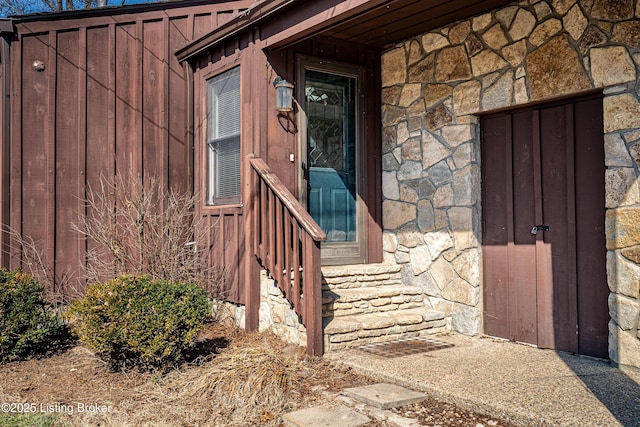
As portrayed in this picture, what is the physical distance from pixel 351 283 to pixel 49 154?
3.28 meters

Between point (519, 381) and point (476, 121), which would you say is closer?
point (519, 381)

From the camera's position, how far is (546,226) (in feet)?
13.8

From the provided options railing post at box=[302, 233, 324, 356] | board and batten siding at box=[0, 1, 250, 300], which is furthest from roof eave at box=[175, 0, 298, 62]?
railing post at box=[302, 233, 324, 356]

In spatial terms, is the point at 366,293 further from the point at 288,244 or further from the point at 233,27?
the point at 233,27

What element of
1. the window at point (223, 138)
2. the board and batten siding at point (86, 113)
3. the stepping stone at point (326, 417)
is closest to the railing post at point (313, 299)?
the stepping stone at point (326, 417)

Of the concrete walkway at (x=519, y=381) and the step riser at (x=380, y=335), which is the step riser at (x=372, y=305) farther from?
the concrete walkway at (x=519, y=381)

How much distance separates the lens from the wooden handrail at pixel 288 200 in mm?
4031

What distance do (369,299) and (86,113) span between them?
347 cm

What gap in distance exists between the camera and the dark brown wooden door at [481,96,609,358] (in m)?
3.88

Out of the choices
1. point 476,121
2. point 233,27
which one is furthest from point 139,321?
point 476,121

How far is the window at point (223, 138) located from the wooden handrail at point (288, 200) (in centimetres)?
60

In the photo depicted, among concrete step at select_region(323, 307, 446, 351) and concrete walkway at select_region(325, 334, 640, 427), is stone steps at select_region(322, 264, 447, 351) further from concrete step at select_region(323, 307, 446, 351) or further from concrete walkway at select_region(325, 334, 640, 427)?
concrete walkway at select_region(325, 334, 640, 427)

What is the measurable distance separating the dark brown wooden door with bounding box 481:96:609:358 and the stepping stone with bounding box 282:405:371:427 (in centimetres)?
192

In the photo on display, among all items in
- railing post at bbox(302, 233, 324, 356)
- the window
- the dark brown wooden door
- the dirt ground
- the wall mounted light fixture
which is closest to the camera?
the dirt ground
